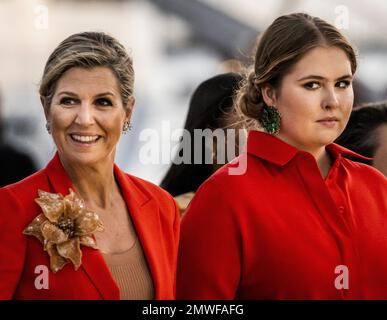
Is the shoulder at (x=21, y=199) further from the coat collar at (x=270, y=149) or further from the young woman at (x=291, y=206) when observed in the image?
the coat collar at (x=270, y=149)

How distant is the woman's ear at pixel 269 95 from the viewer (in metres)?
2.78

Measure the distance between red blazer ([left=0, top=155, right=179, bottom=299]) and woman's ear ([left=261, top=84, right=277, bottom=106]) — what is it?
20.0 inches

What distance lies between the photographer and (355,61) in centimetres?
281

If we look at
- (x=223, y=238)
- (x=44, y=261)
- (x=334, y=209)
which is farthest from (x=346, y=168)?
(x=44, y=261)

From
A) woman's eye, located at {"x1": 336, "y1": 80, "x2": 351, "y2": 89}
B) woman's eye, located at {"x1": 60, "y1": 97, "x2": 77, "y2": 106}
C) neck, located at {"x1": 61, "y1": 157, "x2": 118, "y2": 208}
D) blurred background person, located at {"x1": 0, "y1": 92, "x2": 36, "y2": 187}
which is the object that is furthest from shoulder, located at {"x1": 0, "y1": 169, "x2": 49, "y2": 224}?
blurred background person, located at {"x1": 0, "y1": 92, "x2": 36, "y2": 187}

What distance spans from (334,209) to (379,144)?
2.44 ft

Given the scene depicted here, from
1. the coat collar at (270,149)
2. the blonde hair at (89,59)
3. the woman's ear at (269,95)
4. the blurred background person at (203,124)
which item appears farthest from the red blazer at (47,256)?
the blurred background person at (203,124)

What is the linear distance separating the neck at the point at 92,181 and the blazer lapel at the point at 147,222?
0.06m

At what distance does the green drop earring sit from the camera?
2.78 m

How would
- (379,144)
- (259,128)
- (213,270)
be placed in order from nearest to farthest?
(213,270)
(259,128)
(379,144)

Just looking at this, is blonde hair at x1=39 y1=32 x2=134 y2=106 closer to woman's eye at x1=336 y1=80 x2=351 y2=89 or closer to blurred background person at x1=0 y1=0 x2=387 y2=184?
woman's eye at x1=336 y1=80 x2=351 y2=89

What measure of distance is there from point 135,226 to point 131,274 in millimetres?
172

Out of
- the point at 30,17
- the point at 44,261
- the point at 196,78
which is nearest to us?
the point at 44,261
